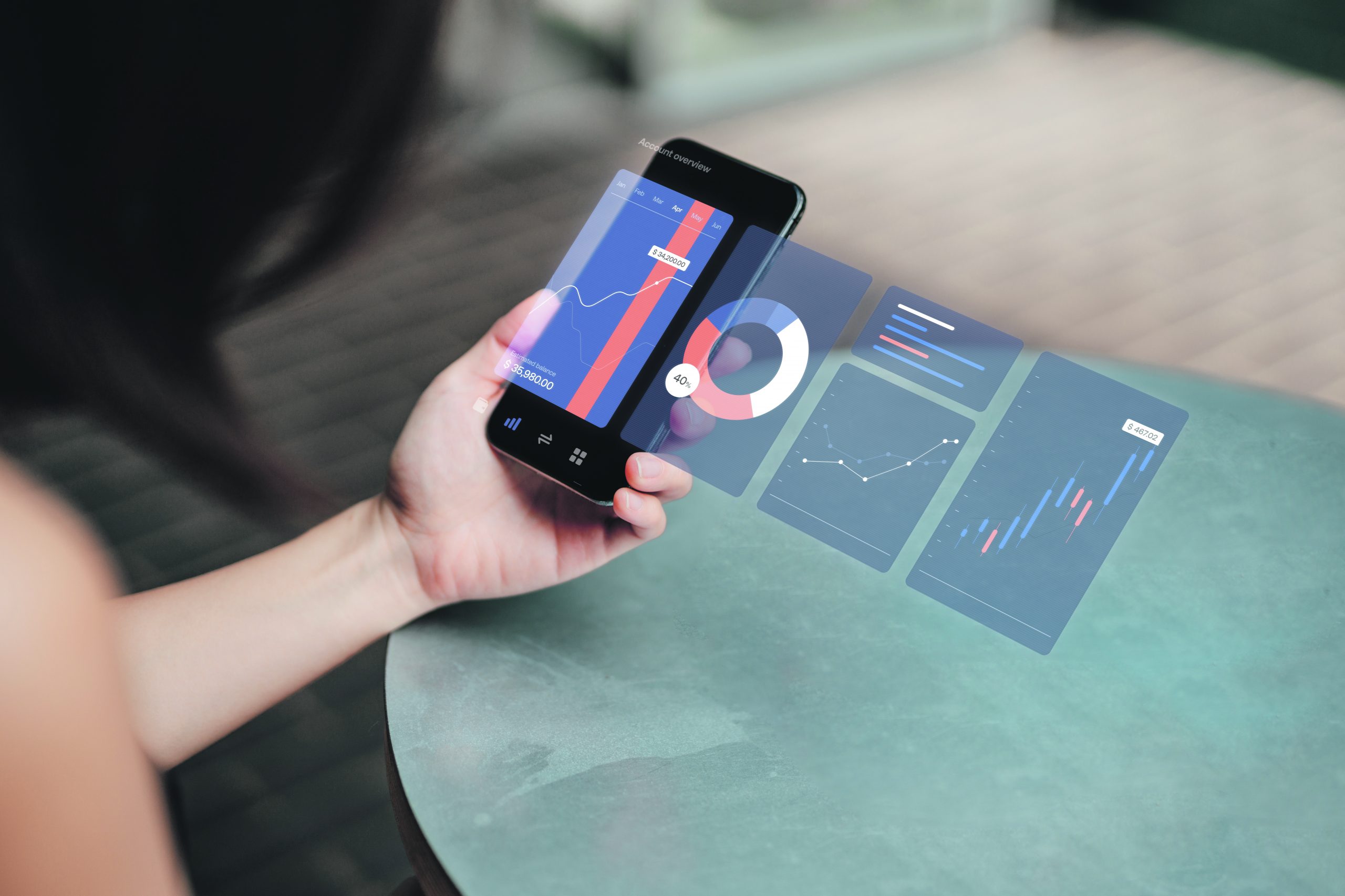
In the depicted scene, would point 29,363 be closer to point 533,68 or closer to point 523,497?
point 523,497

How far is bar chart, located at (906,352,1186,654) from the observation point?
0.76m

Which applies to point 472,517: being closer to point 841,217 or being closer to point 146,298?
point 146,298

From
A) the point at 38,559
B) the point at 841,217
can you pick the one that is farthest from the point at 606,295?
the point at 841,217

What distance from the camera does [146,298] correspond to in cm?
57

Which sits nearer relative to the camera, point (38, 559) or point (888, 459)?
point (38, 559)

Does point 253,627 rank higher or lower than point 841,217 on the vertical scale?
lower

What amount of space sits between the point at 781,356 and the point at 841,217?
1.86 metres

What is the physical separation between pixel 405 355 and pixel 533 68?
4.04 ft

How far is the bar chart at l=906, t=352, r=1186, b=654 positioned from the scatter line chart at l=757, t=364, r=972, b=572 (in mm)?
36

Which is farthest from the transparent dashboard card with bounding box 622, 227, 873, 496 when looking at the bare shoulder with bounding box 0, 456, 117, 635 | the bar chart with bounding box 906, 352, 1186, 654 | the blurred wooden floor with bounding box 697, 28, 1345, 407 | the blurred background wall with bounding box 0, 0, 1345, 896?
the blurred wooden floor with bounding box 697, 28, 1345, 407

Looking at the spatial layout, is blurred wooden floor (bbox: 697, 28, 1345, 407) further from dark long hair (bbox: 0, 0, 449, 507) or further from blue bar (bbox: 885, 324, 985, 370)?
→ dark long hair (bbox: 0, 0, 449, 507)

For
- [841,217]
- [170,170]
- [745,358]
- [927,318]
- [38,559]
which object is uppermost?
[841,217]

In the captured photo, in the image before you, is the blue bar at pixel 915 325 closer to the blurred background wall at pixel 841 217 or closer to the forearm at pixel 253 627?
the forearm at pixel 253 627

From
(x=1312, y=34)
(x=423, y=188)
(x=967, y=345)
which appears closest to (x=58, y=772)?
(x=423, y=188)
